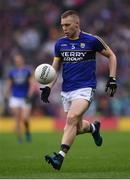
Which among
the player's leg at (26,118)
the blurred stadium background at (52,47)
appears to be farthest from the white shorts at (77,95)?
the blurred stadium background at (52,47)

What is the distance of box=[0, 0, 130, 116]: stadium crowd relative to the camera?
27.0 metres

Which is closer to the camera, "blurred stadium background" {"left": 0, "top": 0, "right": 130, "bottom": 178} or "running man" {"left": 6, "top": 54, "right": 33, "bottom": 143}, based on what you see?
"running man" {"left": 6, "top": 54, "right": 33, "bottom": 143}

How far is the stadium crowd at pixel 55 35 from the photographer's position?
27031 mm

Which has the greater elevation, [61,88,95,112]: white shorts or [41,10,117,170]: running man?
[41,10,117,170]: running man

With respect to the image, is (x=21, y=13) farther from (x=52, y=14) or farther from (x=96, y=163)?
(x=96, y=163)

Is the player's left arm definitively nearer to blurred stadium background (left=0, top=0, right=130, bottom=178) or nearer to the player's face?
the player's face

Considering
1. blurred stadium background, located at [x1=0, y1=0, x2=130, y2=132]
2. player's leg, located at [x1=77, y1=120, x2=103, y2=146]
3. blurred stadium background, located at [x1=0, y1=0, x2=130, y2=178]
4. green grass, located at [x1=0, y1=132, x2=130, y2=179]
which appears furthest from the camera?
blurred stadium background, located at [x1=0, y1=0, x2=130, y2=132]

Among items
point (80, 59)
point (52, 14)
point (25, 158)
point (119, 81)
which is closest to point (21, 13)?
point (52, 14)

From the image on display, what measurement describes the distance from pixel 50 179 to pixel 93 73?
2.45m

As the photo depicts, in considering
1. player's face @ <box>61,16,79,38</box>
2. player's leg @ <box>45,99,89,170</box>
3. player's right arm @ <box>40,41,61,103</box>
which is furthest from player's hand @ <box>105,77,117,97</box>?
player's face @ <box>61,16,79,38</box>

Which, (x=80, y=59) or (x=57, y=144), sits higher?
(x=80, y=59)

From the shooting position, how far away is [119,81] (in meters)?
27.1

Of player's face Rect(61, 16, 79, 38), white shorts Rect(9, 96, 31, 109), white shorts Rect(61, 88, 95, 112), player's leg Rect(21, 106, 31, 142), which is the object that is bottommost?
player's leg Rect(21, 106, 31, 142)

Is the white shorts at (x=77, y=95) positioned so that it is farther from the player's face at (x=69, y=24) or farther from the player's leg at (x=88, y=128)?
Answer: the player's face at (x=69, y=24)
